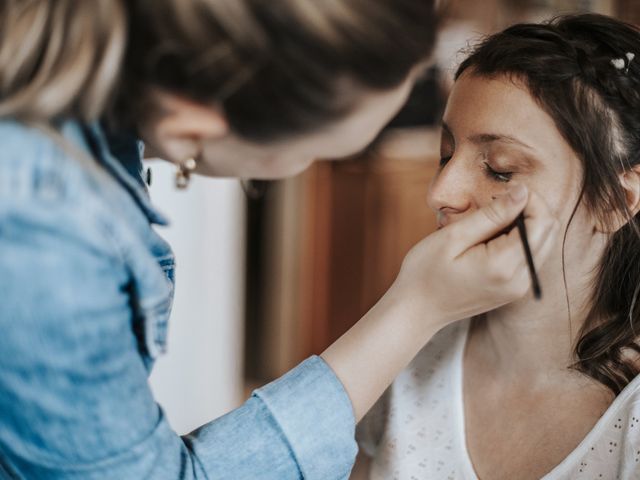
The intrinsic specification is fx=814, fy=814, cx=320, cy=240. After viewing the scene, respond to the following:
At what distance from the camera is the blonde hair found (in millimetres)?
583

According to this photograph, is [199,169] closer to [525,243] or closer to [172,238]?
[525,243]

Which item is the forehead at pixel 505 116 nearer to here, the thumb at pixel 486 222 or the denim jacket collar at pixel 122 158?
the thumb at pixel 486 222

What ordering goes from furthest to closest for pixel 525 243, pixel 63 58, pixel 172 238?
pixel 172 238
pixel 525 243
pixel 63 58

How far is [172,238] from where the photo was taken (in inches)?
93.4

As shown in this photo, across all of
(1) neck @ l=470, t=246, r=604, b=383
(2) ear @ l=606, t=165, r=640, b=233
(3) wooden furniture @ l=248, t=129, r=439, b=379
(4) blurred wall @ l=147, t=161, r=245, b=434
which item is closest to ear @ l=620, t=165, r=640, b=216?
(2) ear @ l=606, t=165, r=640, b=233

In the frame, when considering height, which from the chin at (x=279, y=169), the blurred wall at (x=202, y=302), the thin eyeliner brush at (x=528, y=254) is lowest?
the blurred wall at (x=202, y=302)

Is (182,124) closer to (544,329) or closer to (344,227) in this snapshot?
(544,329)

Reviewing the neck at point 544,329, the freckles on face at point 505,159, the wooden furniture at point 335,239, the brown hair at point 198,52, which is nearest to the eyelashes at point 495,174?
the freckles on face at point 505,159

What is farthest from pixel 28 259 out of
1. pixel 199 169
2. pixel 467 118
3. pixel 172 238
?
pixel 172 238

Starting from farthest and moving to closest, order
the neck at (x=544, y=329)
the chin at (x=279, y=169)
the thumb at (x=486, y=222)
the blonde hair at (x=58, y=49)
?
1. the neck at (x=544, y=329)
2. the thumb at (x=486, y=222)
3. the chin at (x=279, y=169)
4. the blonde hair at (x=58, y=49)

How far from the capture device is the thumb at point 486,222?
827 millimetres

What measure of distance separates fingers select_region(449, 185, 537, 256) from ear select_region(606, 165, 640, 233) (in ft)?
0.90

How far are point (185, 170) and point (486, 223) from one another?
0.31m

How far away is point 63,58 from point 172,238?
1.81m
